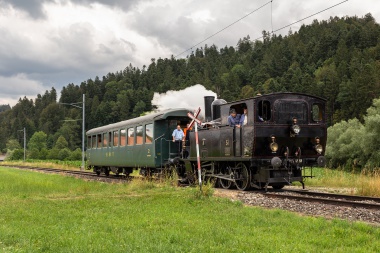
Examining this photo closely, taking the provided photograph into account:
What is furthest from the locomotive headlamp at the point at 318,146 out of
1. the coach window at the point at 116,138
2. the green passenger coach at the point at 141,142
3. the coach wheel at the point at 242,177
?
the coach window at the point at 116,138

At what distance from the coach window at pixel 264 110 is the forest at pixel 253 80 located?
2388 inches

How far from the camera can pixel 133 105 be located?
405 ft

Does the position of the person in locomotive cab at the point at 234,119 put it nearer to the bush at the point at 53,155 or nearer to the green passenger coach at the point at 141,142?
the green passenger coach at the point at 141,142

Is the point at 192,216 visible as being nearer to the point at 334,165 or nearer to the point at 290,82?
the point at 334,165

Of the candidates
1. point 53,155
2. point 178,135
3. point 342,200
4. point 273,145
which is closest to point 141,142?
point 178,135

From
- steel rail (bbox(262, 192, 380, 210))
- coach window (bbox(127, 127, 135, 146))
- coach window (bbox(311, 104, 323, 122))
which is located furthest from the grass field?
coach window (bbox(127, 127, 135, 146))

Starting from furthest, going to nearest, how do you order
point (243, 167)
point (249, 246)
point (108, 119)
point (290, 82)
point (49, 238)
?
point (108, 119), point (290, 82), point (243, 167), point (49, 238), point (249, 246)

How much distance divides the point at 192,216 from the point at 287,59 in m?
120

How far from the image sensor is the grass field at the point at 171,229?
670 centimetres

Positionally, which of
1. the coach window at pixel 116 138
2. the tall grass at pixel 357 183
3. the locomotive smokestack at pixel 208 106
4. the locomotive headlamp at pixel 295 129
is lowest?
the tall grass at pixel 357 183

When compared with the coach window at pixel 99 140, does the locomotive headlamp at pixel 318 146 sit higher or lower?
lower

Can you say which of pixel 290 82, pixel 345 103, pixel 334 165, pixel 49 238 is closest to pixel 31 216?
pixel 49 238

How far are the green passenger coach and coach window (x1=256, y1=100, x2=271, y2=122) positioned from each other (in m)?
5.94

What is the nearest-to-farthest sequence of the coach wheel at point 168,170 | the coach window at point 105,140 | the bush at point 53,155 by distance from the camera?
the coach wheel at point 168,170
the coach window at point 105,140
the bush at point 53,155
